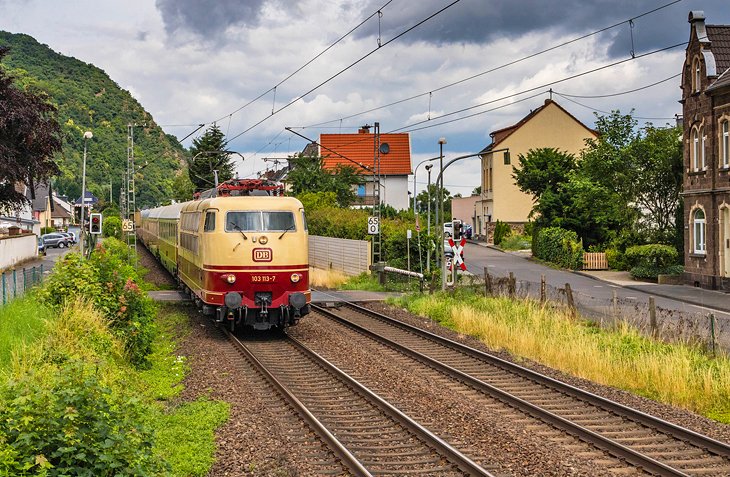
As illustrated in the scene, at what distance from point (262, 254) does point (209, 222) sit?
174 cm

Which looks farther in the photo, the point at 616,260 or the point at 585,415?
the point at 616,260

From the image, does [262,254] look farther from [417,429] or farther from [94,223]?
[94,223]

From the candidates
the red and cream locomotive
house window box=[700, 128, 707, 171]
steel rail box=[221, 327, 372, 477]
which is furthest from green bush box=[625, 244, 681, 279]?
steel rail box=[221, 327, 372, 477]

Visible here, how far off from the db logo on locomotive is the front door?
21984mm

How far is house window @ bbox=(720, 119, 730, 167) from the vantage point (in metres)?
34.5

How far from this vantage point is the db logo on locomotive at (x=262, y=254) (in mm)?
19812

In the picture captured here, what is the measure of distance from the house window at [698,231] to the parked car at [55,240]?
174ft

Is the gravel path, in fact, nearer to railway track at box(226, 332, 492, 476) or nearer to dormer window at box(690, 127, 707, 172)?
railway track at box(226, 332, 492, 476)

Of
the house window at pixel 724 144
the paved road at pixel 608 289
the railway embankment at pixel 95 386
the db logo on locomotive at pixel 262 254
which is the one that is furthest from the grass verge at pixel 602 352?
the house window at pixel 724 144

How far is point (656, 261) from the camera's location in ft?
136

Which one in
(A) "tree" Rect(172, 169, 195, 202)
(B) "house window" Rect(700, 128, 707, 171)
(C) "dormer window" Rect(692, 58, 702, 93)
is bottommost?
(B) "house window" Rect(700, 128, 707, 171)

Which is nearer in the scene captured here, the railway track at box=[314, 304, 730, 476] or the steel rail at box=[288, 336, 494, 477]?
the steel rail at box=[288, 336, 494, 477]

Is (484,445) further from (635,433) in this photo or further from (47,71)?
(47,71)

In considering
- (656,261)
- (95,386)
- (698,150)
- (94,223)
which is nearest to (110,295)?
(95,386)
